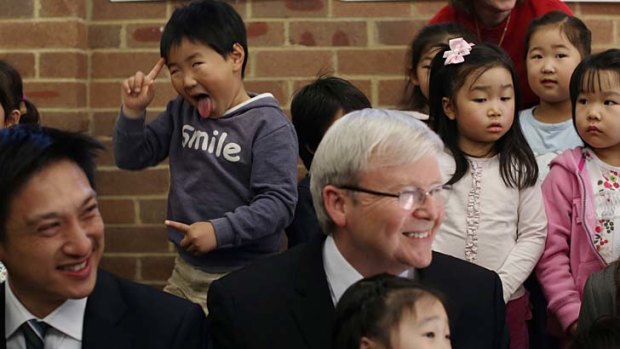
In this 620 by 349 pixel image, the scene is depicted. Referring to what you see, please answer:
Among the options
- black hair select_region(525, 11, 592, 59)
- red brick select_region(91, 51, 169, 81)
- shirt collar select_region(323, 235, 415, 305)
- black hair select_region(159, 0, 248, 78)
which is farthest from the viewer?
red brick select_region(91, 51, 169, 81)

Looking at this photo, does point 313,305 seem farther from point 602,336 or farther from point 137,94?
point 137,94

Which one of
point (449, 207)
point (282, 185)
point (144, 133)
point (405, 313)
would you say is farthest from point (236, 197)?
point (405, 313)

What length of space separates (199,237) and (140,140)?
50cm

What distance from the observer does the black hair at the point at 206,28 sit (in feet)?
10.7

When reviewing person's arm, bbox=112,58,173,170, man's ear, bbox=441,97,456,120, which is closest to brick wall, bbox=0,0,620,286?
person's arm, bbox=112,58,173,170

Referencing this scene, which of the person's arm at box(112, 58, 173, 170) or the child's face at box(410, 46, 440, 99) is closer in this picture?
the person's arm at box(112, 58, 173, 170)

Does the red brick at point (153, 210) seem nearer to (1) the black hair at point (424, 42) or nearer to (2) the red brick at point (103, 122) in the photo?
(2) the red brick at point (103, 122)

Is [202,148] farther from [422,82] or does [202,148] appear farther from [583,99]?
[583,99]

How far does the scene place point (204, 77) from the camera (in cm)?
324

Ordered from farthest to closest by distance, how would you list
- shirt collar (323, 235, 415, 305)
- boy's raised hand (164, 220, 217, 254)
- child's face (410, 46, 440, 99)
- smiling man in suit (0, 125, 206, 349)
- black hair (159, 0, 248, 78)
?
child's face (410, 46, 440, 99) → black hair (159, 0, 248, 78) → boy's raised hand (164, 220, 217, 254) → shirt collar (323, 235, 415, 305) → smiling man in suit (0, 125, 206, 349)

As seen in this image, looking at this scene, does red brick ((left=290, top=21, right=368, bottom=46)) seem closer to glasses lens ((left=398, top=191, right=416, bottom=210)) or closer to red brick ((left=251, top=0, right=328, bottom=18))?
red brick ((left=251, top=0, right=328, bottom=18))

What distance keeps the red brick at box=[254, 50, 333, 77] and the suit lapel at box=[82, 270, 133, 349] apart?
1.95 metres

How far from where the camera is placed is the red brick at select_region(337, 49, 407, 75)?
165 inches

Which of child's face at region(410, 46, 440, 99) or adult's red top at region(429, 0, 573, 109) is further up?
adult's red top at region(429, 0, 573, 109)
